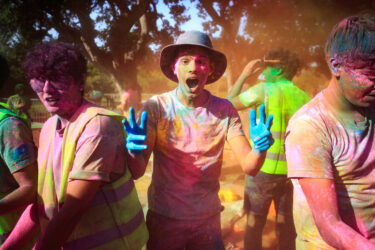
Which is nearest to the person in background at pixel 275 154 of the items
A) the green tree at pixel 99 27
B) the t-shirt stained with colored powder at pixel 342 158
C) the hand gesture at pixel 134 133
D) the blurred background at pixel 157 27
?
the t-shirt stained with colored powder at pixel 342 158

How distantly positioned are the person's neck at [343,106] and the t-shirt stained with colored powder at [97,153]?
4.30ft

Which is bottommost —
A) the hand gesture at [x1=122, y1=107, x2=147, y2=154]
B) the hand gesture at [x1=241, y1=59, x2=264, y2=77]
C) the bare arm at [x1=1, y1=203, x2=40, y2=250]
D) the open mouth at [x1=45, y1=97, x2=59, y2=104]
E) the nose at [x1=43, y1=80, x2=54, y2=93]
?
the bare arm at [x1=1, y1=203, x2=40, y2=250]

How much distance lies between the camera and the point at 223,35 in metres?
10.5

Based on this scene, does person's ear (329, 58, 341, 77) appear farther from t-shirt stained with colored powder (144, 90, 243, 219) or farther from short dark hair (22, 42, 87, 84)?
short dark hair (22, 42, 87, 84)

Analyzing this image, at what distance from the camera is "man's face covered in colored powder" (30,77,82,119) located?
59.1 inches

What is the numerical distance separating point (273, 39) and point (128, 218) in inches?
482

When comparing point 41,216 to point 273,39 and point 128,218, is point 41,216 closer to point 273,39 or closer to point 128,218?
point 128,218

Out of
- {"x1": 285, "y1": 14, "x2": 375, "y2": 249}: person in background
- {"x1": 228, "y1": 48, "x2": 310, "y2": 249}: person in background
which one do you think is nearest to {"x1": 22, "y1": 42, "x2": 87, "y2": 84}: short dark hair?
{"x1": 285, "y1": 14, "x2": 375, "y2": 249}: person in background

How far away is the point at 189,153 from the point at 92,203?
772 millimetres

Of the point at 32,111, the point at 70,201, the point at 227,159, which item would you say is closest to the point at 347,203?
the point at 70,201

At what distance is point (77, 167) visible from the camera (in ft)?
4.34

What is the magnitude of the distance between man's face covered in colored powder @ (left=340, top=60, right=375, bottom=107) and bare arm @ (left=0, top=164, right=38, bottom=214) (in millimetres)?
2023

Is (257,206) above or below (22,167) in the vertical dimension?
below

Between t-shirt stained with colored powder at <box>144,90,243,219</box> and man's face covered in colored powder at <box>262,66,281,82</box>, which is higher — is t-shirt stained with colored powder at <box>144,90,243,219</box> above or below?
below
